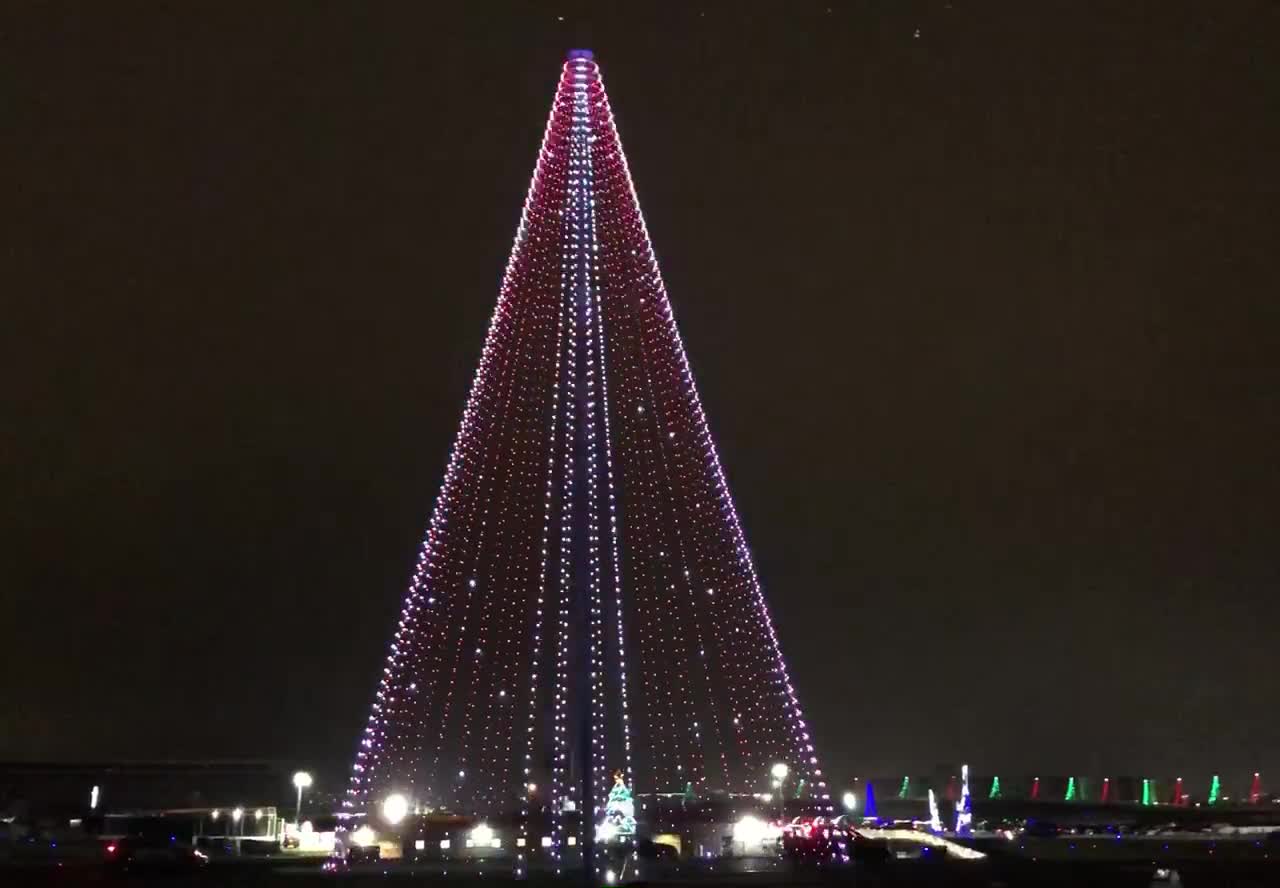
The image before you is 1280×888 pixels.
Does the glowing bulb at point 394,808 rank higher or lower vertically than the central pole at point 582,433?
lower

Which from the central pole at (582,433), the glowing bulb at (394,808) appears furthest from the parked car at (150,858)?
the glowing bulb at (394,808)

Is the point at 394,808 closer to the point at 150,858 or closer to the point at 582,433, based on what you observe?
the point at 150,858

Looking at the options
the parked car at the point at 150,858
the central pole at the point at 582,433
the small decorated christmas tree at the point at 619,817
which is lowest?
the parked car at the point at 150,858

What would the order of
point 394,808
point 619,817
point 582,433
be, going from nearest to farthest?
point 582,433
point 619,817
point 394,808

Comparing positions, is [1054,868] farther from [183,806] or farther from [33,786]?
[33,786]

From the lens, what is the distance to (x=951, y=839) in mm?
55375

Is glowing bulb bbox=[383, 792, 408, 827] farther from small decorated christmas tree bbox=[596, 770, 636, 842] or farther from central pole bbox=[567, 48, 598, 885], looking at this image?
central pole bbox=[567, 48, 598, 885]

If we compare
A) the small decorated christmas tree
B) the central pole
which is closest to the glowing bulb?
the small decorated christmas tree

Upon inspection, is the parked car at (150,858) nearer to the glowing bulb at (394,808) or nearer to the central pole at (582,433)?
the central pole at (582,433)

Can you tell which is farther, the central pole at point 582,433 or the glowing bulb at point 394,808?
the glowing bulb at point 394,808

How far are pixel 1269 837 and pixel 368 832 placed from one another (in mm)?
36696

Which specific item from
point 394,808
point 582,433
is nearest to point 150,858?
point 582,433

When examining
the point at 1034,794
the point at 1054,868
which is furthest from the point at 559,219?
the point at 1034,794

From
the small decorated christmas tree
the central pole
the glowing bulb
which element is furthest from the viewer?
the glowing bulb
